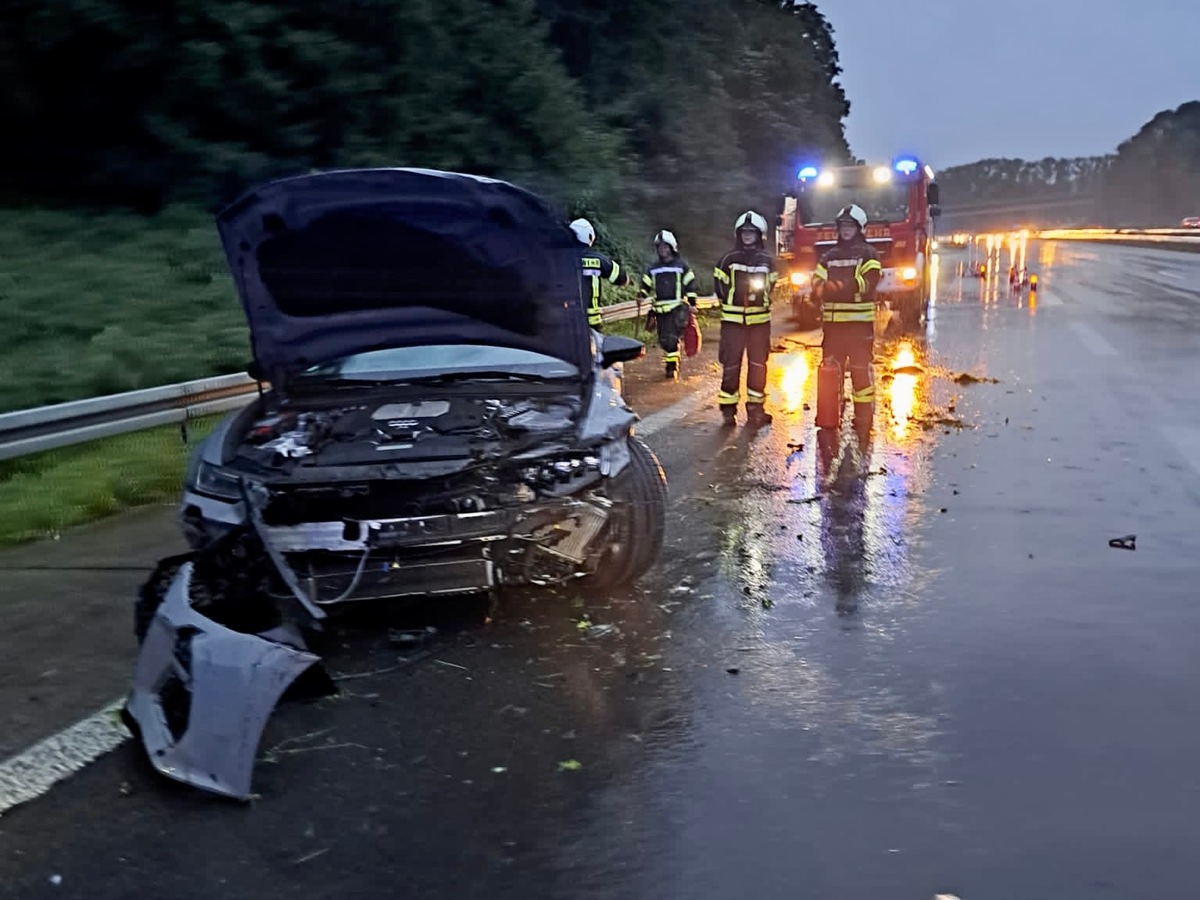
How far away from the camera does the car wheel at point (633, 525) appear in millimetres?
5426

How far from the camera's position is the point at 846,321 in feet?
33.2

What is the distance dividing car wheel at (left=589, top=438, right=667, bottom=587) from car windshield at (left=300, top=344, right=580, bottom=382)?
615 millimetres

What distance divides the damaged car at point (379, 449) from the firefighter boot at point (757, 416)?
14.1 feet

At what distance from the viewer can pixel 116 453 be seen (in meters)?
8.93

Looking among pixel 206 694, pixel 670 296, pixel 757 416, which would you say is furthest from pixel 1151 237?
pixel 206 694

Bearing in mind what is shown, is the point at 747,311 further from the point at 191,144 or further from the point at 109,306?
the point at 191,144

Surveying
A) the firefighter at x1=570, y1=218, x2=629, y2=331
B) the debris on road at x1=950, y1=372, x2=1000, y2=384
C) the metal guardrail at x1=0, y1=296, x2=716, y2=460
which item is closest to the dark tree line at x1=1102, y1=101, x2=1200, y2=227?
the debris on road at x1=950, y1=372, x2=1000, y2=384

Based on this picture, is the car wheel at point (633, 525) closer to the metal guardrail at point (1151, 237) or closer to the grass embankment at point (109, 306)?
the grass embankment at point (109, 306)

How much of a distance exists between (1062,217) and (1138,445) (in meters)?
133

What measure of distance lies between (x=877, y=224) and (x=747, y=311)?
10.9 metres

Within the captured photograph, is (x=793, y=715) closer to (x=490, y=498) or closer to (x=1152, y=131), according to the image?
(x=490, y=498)

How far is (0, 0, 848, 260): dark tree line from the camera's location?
1545 centimetres

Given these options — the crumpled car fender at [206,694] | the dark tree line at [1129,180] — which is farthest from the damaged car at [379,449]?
the dark tree line at [1129,180]

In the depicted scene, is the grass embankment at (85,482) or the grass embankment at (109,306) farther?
the grass embankment at (109,306)
